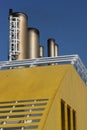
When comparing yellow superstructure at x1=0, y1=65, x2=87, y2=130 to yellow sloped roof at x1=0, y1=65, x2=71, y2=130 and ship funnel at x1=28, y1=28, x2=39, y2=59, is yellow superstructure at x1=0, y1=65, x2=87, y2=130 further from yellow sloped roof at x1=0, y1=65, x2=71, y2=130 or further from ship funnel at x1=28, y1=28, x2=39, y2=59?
ship funnel at x1=28, y1=28, x2=39, y2=59

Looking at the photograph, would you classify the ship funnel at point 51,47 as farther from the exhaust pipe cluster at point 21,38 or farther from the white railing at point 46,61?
the white railing at point 46,61

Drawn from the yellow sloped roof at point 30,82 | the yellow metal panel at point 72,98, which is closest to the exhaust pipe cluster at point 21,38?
the yellow metal panel at point 72,98

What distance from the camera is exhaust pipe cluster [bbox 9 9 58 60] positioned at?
31.5 m

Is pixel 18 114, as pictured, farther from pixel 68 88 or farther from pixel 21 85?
pixel 68 88

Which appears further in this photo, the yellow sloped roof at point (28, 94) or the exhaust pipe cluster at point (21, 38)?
→ the exhaust pipe cluster at point (21, 38)

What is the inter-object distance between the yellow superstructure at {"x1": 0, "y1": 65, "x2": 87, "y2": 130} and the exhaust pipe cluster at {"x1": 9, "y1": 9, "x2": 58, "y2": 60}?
12.5 m

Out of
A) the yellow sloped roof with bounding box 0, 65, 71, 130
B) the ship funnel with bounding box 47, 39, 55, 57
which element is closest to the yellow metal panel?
the yellow sloped roof with bounding box 0, 65, 71, 130

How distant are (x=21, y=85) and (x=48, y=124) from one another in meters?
2.99

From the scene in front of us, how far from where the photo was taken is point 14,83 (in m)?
17.1

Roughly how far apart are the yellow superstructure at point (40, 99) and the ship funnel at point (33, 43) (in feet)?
46.3

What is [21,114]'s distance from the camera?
1484cm

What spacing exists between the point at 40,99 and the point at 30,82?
5.25 ft

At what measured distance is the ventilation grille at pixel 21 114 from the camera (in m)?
14.3

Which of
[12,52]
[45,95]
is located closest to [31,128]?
[45,95]
